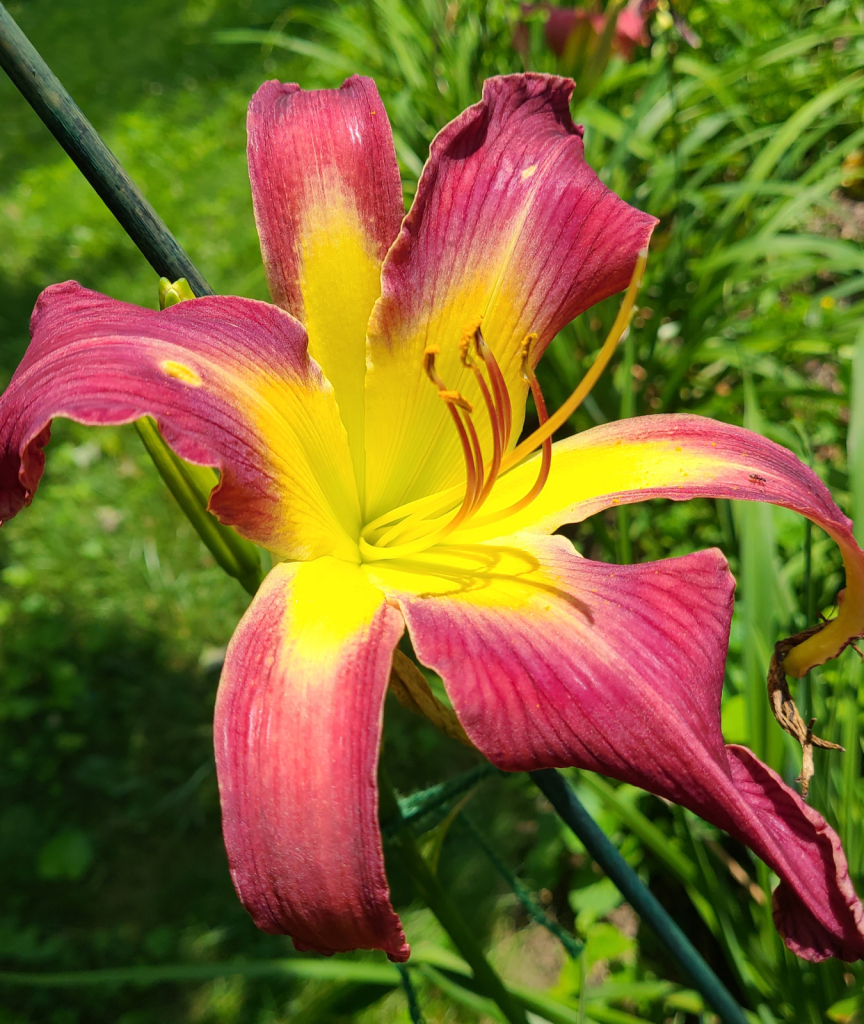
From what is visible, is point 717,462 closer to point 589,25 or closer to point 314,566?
point 314,566

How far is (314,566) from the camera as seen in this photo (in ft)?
2.34

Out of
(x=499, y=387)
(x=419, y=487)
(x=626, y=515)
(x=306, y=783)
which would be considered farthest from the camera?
(x=626, y=515)

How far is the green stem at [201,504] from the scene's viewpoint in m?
0.69

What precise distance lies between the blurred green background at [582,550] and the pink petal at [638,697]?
0.35 m

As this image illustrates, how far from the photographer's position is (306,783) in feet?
1.76

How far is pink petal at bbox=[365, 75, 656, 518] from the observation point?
769 mm

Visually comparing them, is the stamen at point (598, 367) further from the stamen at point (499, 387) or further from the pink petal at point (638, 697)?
the pink petal at point (638, 697)

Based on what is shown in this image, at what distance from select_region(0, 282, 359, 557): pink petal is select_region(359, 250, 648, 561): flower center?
0.21ft

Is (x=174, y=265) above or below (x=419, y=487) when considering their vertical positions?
above

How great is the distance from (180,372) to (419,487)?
34 cm

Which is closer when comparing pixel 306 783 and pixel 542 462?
pixel 306 783

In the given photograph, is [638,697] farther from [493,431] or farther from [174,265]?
[174,265]

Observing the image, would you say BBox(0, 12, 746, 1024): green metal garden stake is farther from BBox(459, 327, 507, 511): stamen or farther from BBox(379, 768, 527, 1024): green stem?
BBox(459, 327, 507, 511): stamen

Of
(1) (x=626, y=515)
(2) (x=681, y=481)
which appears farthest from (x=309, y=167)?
(1) (x=626, y=515)
